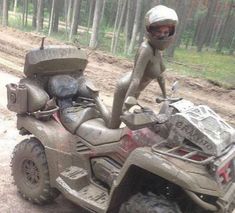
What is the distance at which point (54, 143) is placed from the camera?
16.6 ft

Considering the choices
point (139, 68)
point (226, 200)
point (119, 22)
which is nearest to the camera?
point (226, 200)

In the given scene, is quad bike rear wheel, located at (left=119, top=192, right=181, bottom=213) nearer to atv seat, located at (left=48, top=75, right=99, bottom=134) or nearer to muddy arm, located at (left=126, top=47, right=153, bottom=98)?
muddy arm, located at (left=126, top=47, right=153, bottom=98)

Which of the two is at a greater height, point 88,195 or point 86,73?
point 88,195

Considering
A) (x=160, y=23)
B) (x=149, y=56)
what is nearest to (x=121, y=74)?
(x=149, y=56)

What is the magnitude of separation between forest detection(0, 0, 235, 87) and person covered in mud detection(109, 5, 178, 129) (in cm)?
1650

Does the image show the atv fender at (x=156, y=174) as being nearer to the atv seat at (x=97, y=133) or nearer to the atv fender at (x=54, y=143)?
the atv seat at (x=97, y=133)

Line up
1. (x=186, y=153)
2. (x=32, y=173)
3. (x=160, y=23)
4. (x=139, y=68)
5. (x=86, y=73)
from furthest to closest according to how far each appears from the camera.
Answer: (x=86, y=73)
(x=32, y=173)
(x=139, y=68)
(x=160, y=23)
(x=186, y=153)

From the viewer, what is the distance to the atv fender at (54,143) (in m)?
5.01

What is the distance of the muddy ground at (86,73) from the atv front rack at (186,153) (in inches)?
70.3

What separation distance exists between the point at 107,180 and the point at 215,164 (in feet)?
4.39

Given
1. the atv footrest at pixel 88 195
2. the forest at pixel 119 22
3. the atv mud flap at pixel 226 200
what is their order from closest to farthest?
1. the atv mud flap at pixel 226 200
2. the atv footrest at pixel 88 195
3. the forest at pixel 119 22

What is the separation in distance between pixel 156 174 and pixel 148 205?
0.27 metres

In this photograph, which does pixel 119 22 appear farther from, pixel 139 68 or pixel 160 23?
pixel 160 23

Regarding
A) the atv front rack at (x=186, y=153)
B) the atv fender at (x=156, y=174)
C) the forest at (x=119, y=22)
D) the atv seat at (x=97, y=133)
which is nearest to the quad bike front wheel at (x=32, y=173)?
the atv seat at (x=97, y=133)
